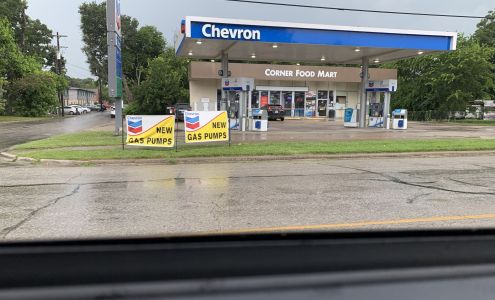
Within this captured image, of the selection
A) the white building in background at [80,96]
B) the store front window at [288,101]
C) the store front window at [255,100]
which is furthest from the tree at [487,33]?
the white building in background at [80,96]

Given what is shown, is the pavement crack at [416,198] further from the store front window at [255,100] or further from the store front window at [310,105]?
the store front window at [310,105]

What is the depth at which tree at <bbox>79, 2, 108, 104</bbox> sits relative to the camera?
210ft

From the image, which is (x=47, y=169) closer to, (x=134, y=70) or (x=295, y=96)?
(x=295, y=96)

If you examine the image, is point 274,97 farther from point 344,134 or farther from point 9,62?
point 9,62

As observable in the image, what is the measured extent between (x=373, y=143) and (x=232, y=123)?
31.0ft

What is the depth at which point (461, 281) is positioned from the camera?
1.42 metres

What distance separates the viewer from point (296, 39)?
21922 mm

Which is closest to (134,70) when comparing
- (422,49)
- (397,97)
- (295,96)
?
(295,96)

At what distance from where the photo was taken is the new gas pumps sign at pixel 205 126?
583 inches

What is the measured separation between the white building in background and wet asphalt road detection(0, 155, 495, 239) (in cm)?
11951

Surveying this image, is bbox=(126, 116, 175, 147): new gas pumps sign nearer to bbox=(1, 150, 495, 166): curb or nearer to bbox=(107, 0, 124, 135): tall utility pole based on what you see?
bbox=(1, 150, 495, 166): curb

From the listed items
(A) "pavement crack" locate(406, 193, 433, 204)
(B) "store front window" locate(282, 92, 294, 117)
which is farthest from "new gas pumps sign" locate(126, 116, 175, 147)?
(B) "store front window" locate(282, 92, 294, 117)

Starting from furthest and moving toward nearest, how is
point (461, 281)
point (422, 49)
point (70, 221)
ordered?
1. point (422, 49)
2. point (70, 221)
3. point (461, 281)

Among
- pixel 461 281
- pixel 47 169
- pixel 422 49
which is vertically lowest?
pixel 47 169
